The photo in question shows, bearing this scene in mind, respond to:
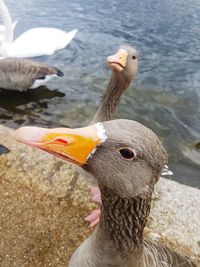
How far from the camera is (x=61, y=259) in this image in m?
3.67

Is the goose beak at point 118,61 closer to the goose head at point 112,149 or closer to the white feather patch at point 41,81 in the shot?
the goose head at point 112,149

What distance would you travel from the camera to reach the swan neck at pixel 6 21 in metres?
8.30

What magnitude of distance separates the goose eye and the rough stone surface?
201cm

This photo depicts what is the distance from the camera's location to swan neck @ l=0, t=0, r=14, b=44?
27.2ft

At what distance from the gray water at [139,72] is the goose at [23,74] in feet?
0.79

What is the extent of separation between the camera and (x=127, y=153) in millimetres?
2049

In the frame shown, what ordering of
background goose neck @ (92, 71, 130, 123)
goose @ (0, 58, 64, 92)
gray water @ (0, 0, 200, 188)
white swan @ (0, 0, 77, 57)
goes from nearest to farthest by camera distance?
background goose neck @ (92, 71, 130, 123) → gray water @ (0, 0, 200, 188) → goose @ (0, 58, 64, 92) → white swan @ (0, 0, 77, 57)

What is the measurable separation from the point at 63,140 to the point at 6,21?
23.5 ft

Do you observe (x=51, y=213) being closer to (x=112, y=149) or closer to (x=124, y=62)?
(x=124, y=62)

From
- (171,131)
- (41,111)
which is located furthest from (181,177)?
(41,111)

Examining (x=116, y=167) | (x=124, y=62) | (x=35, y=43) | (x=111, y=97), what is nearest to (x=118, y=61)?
(x=124, y=62)

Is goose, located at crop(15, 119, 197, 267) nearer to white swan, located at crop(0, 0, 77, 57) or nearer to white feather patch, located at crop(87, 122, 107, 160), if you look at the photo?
white feather patch, located at crop(87, 122, 107, 160)

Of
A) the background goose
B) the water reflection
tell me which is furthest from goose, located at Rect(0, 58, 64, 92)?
the background goose

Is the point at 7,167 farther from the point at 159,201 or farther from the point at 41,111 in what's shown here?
the point at 41,111
